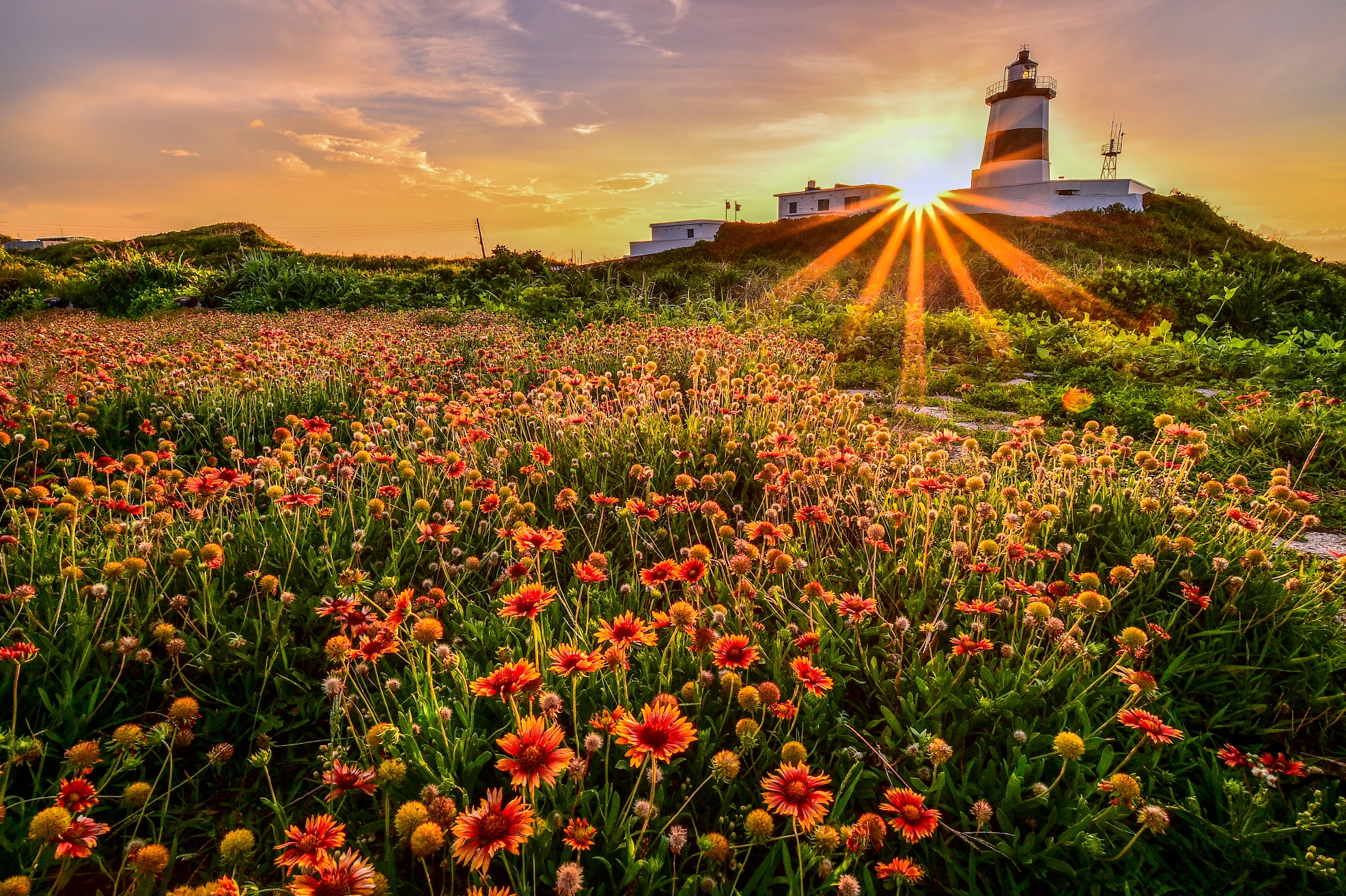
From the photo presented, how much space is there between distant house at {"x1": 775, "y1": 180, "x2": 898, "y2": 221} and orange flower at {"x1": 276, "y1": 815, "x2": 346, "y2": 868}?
51.3 metres

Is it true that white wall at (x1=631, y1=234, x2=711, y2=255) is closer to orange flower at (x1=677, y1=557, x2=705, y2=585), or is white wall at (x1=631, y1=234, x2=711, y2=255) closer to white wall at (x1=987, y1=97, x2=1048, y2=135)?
white wall at (x1=987, y1=97, x2=1048, y2=135)

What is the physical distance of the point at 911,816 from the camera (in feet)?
4.48

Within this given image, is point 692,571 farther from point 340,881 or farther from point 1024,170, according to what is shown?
point 1024,170

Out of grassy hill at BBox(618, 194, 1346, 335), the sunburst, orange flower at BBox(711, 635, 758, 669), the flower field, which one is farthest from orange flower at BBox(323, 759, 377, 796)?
grassy hill at BBox(618, 194, 1346, 335)

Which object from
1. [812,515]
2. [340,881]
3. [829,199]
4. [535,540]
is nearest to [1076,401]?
[812,515]

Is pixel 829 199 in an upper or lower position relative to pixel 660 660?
upper

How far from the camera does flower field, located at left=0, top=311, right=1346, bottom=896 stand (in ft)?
4.57

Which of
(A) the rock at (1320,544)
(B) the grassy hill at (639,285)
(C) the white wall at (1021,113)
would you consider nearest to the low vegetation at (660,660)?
(A) the rock at (1320,544)

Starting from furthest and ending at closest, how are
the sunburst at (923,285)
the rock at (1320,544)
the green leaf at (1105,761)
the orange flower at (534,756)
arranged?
the sunburst at (923,285)
the rock at (1320,544)
the green leaf at (1105,761)
the orange flower at (534,756)

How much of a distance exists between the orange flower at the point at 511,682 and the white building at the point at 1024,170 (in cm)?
5207

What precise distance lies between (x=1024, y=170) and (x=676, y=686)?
55332 millimetres

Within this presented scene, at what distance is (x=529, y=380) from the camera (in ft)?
20.1

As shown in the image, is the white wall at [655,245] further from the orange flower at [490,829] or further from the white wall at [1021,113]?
the orange flower at [490,829]

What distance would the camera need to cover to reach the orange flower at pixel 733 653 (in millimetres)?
1535
